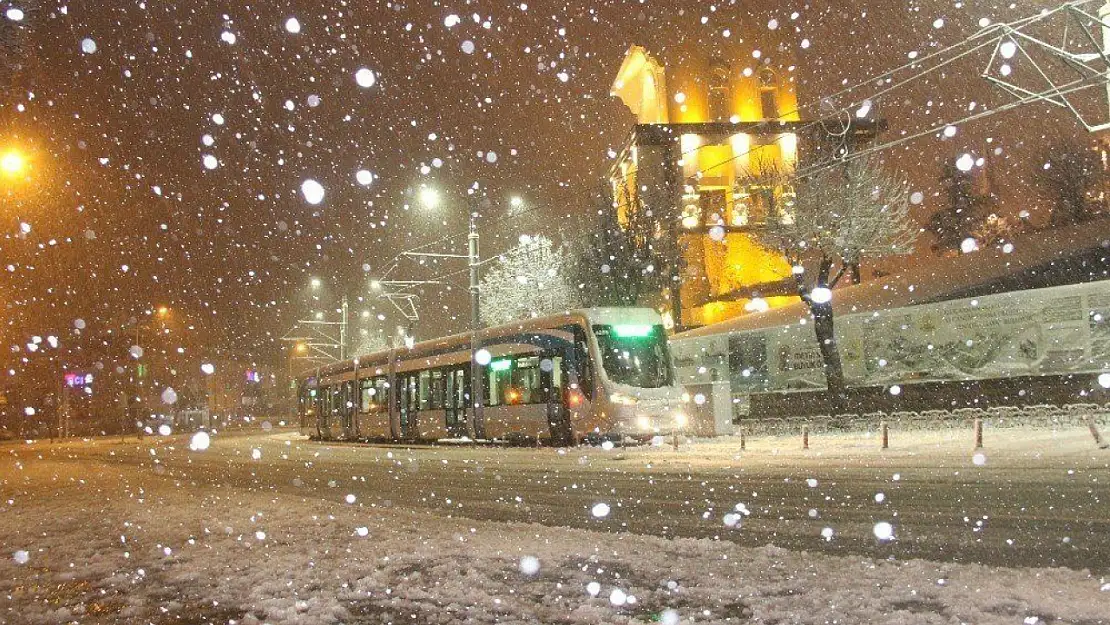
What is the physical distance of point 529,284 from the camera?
50938 mm

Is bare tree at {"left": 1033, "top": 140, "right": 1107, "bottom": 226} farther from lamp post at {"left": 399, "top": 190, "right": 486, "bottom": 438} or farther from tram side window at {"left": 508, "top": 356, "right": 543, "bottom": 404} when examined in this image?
tram side window at {"left": 508, "top": 356, "right": 543, "bottom": 404}

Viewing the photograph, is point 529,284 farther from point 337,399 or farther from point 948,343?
point 948,343

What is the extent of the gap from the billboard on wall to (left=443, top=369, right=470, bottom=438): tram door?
11.8 metres

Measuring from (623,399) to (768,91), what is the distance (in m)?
44.4

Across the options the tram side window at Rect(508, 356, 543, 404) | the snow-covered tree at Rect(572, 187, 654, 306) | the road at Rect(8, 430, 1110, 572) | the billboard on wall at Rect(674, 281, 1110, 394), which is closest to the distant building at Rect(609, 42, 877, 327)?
the snow-covered tree at Rect(572, 187, 654, 306)

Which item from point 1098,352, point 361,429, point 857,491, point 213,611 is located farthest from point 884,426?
point 361,429

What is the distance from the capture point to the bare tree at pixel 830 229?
28328 millimetres

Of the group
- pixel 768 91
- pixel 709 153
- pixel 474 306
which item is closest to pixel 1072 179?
pixel 768 91

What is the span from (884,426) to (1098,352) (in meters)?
9.53

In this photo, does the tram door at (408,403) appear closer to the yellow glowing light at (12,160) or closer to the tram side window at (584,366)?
the tram side window at (584,366)

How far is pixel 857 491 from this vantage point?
39.8 feet

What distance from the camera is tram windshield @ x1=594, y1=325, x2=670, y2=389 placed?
75.0 ft

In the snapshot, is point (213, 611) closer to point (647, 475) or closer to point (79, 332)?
point (647, 475)

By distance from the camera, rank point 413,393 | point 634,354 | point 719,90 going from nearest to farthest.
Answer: point 634,354 < point 413,393 < point 719,90
